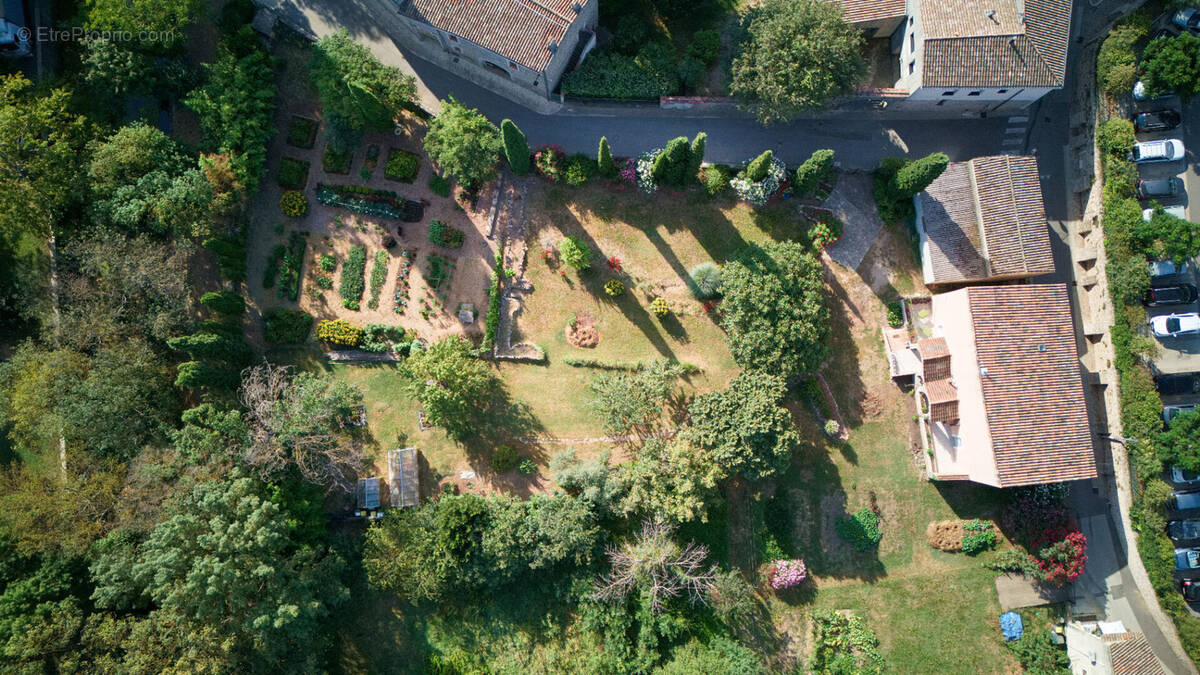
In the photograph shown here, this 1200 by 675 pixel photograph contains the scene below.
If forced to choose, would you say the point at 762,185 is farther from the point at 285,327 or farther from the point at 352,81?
the point at 285,327

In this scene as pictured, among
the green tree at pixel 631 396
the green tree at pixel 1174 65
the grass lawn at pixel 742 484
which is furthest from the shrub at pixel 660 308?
the green tree at pixel 1174 65

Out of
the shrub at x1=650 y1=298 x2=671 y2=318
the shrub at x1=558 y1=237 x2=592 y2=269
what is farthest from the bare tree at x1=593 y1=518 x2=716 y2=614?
the shrub at x1=558 y1=237 x2=592 y2=269

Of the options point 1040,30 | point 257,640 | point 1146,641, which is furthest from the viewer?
point 1146,641

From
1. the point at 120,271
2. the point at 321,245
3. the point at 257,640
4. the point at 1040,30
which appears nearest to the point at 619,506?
the point at 257,640

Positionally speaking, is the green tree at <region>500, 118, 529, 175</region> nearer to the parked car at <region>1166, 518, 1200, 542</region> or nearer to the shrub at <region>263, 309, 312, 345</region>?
the shrub at <region>263, 309, 312, 345</region>

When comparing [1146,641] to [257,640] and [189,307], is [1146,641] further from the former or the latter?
[189,307]

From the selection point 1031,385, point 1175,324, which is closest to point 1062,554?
point 1031,385
